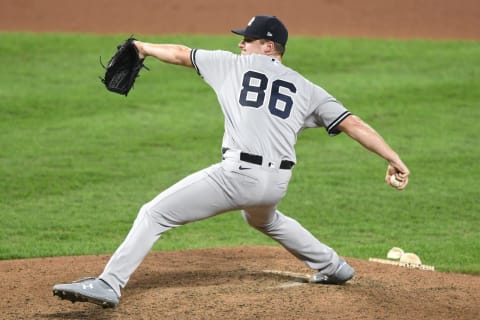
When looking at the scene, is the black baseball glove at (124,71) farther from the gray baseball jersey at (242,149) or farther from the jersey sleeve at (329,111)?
the jersey sleeve at (329,111)

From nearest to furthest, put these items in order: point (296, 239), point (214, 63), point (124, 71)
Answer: point (214, 63), point (124, 71), point (296, 239)

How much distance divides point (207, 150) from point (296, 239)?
208 inches

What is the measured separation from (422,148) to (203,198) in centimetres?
642

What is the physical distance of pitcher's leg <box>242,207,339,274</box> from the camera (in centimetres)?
578

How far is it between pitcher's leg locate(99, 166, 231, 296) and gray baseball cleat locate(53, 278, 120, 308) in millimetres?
52

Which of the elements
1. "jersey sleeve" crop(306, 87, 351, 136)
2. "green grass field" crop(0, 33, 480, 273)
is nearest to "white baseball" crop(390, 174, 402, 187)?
"jersey sleeve" crop(306, 87, 351, 136)

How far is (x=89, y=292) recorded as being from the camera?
5.12 metres

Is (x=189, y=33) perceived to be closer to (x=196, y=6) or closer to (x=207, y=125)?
(x=196, y=6)

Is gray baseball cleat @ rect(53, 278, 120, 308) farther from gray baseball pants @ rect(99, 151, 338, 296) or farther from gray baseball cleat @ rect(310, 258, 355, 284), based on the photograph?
gray baseball cleat @ rect(310, 258, 355, 284)

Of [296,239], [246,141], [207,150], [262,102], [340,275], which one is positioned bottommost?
[340,275]

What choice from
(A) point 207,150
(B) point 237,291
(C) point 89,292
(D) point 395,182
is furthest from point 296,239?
(A) point 207,150

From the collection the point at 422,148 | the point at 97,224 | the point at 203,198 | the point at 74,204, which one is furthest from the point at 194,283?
the point at 422,148

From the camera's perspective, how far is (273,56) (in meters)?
5.68

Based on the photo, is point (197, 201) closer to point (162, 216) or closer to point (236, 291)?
point (162, 216)
